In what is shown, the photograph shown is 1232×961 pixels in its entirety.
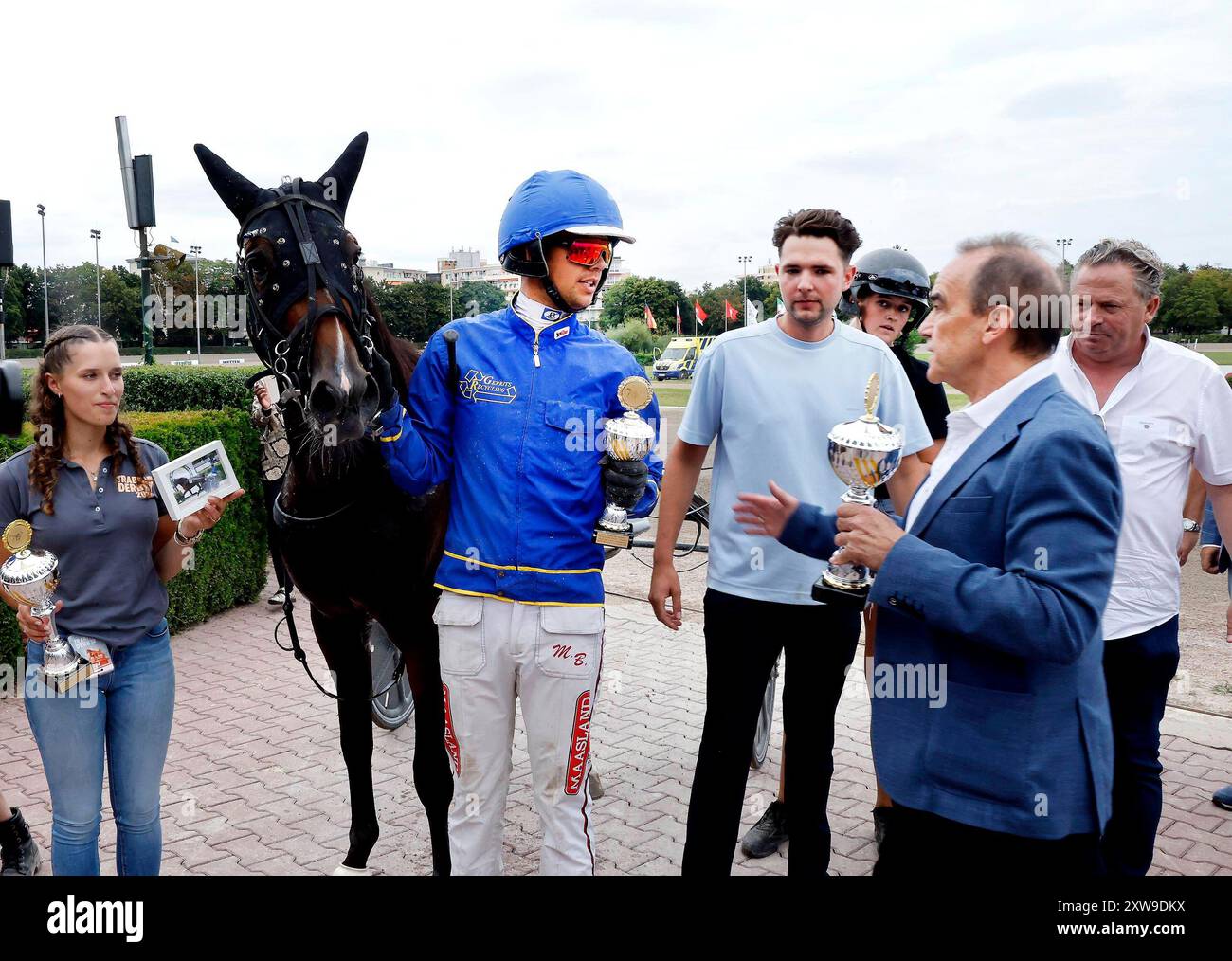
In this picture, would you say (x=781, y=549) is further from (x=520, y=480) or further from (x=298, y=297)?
(x=298, y=297)

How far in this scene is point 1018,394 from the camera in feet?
6.81

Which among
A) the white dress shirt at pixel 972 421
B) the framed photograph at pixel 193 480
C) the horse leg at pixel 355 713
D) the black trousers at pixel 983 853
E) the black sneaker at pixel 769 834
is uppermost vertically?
the white dress shirt at pixel 972 421

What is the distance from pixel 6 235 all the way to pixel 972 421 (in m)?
5.40

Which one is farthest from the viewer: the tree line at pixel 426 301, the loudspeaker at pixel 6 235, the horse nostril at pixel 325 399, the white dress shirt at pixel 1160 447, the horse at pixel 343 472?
the tree line at pixel 426 301

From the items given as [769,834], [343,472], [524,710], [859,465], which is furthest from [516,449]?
[769,834]

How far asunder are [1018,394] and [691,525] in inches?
401

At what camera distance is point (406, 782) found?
4957mm

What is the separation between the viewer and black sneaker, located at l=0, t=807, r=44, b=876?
153 inches

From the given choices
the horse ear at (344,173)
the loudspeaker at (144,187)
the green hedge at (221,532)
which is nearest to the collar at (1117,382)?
the horse ear at (344,173)

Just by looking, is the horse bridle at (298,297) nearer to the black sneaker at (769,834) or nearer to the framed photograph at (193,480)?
the framed photograph at (193,480)

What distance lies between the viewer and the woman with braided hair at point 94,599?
3027 millimetres

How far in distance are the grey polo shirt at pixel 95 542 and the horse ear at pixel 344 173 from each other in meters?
1.23

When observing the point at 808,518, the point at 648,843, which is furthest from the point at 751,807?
the point at 808,518

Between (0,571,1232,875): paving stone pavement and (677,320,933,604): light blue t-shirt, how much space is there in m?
1.51
